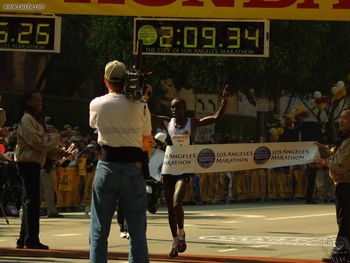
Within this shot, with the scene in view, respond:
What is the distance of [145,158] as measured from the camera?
848 cm

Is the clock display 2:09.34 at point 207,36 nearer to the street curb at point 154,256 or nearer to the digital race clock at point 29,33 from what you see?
the digital race clock at point 29,33

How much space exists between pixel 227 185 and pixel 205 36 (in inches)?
537

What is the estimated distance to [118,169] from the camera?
8234mm

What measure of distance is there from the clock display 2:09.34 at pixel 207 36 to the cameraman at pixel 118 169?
6289 mm

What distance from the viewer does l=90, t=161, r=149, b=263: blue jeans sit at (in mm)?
8188

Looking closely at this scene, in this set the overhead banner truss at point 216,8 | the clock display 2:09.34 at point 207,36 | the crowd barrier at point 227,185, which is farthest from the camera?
the crowd barrier at point 227,185

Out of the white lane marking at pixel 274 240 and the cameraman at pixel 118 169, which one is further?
the white lane marking at pixel 274 240

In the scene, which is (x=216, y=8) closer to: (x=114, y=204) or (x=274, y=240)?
(x=274, y=240)

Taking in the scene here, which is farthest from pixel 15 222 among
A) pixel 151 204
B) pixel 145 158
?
pixel 145 158

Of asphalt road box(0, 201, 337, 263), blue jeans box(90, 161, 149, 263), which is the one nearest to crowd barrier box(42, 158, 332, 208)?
asphalt road box(0, 201, 337, 263)

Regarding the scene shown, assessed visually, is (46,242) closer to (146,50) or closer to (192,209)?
(146,50)

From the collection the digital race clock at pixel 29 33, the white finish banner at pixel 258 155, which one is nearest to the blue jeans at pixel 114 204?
the white finish banner at pixel 258 155

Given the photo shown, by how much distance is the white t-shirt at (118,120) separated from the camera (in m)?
8.37

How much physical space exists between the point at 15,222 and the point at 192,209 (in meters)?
6.30
